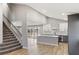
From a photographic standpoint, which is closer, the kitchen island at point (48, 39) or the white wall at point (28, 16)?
the white wall at point (28, 16)

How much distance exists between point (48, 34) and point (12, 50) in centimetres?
126

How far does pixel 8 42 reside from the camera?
138 inches

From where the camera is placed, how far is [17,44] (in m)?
3.61

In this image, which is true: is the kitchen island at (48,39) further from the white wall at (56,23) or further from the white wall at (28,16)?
the white wall at (28,16)

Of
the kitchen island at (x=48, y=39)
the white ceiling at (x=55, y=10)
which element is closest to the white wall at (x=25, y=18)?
the white ceiling at (x=55, y=10)

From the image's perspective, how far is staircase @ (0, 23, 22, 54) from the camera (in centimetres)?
339

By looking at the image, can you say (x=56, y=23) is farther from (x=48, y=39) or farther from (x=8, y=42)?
(x=8, y=42)

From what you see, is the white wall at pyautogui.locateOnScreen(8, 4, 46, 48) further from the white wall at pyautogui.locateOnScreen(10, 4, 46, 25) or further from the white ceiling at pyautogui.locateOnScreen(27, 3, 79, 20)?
the white ceiling at pyautogui.locateOnScreen(27, 3, 79, 20)

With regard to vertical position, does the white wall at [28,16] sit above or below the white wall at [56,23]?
above

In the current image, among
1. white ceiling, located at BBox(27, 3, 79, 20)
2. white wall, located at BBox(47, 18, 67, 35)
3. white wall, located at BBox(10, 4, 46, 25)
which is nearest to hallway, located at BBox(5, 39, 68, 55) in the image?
white wall, located at BBox(47, 18, 67, 35)

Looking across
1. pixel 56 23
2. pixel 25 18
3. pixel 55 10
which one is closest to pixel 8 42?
pixel 25 18

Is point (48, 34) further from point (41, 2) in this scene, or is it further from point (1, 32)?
point (1, 32)

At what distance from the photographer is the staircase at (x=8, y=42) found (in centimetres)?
339
